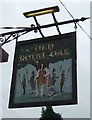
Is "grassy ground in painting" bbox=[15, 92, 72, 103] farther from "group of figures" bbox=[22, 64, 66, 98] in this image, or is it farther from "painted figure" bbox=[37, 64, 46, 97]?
"painted figure" bbox=[37, 64, 46, 97]

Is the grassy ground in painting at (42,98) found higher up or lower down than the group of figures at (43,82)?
lower down

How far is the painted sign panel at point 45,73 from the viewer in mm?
6155

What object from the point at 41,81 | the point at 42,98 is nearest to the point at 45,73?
the point at 41,81

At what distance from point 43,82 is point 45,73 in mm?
202

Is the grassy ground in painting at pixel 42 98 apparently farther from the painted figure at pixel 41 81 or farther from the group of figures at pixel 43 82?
the painted figure at pixel 41 81

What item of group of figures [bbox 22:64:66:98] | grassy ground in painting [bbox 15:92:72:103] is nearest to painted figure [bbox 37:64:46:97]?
group of figures [bbox 22:64:66:98]

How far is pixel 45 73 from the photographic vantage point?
21.6 feet

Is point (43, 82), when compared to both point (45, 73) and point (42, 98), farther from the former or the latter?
point (42, 98)

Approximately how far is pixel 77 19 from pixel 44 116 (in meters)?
8.49

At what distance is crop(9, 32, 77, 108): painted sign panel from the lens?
616 centimetres

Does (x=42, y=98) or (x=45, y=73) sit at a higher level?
(x=45, y=73)

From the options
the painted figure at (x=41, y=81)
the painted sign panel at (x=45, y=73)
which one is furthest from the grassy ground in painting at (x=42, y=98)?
the painted figure at (x=41, y=81)

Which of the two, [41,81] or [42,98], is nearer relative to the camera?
[42,98]

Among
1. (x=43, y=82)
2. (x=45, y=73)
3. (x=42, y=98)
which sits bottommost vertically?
(x=42, y=98)
